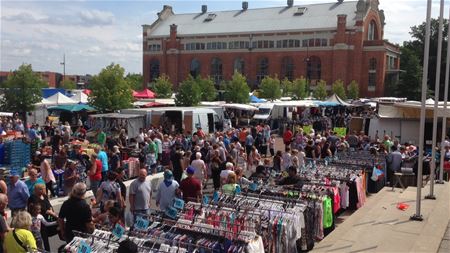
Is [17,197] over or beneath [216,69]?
beneath

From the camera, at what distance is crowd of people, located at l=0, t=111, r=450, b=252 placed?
7.25 meters

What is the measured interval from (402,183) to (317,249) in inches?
336

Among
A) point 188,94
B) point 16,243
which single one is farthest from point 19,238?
point 188,94

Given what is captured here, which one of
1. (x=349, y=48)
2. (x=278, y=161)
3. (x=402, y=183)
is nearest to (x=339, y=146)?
(x=402, y=183)

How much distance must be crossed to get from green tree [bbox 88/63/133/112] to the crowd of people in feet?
20.2

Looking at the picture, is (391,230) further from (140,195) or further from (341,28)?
(341,28)

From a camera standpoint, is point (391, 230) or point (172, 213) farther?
point (391, 230)

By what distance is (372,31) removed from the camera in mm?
81625

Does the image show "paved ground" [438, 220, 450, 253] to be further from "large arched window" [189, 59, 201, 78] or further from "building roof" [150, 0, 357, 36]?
"large arched window" [189, 59, 201, 78]

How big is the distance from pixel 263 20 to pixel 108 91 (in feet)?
189

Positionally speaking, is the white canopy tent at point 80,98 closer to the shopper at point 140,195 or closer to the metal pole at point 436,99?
the shopper at point 140,195

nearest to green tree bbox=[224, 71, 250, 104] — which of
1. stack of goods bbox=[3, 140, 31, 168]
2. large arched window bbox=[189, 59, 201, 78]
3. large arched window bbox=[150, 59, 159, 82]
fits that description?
stack of goods bbox=[3, 140, 31, 168]

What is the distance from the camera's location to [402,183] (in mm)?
15969

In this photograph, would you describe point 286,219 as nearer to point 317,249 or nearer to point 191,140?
point 317,249
